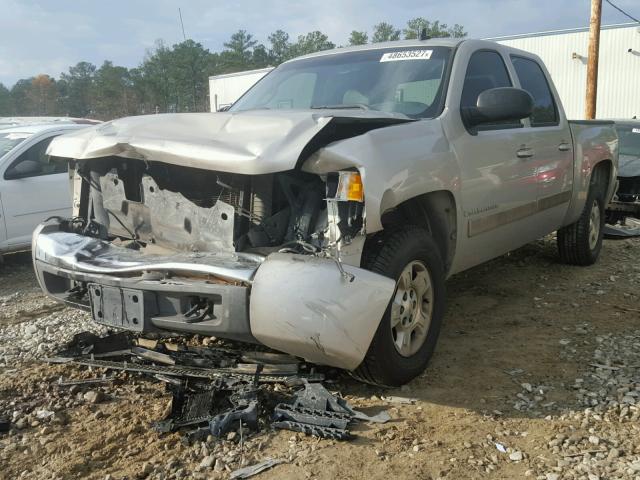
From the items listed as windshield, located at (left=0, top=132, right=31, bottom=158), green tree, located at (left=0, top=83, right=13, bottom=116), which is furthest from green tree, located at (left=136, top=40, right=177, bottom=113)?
windshield, located at (left=0, top=132, right=31, bottom=158)

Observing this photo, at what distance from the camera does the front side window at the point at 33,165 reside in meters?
6.46

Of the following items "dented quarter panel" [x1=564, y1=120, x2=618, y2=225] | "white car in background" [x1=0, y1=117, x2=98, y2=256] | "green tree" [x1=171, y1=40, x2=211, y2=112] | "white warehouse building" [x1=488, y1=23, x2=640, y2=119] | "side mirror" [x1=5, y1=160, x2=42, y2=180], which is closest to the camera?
"dented quarter panel" [x1=564, y1=120, x2=618, y2=225]

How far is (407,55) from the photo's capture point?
4.12m

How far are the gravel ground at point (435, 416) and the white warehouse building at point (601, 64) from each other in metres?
20.4

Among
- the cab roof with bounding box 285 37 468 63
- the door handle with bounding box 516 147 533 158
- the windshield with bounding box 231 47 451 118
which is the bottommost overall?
the door handle with bounding box 516 147 533 158

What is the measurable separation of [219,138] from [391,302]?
3.79ft

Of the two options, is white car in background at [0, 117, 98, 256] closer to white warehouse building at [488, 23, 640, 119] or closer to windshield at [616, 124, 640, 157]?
windshield at [616, 124, 640, 157]

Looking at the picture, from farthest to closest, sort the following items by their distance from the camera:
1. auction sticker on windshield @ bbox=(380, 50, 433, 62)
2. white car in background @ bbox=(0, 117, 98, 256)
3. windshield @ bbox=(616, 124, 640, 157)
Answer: windshield @ bbox=(616, 124, 640, 157), white car in background @ bbox=(0, 117, 98, 256), auction sticker on windshield @ bbox=(380, 50, 433, 62)

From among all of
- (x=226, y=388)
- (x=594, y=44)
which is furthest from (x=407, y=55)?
(x=594, y=44)

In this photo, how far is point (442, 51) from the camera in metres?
4.12

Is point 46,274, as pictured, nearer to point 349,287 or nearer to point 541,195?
point 349,287

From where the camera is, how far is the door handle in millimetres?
4367

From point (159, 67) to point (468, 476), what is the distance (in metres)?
63.0

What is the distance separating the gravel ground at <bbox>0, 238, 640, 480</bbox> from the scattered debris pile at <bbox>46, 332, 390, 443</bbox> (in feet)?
0.22
